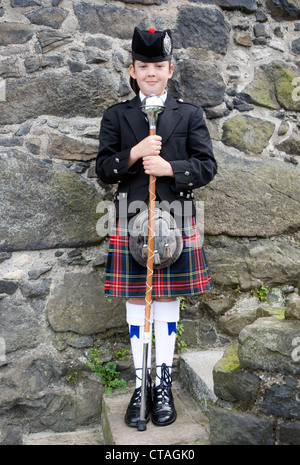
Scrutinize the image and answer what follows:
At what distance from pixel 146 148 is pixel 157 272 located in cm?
56

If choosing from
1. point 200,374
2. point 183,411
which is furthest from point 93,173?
point 183,411

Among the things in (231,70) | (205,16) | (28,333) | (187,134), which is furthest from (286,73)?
(28,333)

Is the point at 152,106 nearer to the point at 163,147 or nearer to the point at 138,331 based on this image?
the point at 163,147

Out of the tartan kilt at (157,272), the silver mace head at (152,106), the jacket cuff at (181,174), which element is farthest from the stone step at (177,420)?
the silver mace head at (152,106)

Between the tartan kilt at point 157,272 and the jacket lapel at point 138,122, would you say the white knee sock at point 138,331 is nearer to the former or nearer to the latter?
the tartan kilt at point 157,272

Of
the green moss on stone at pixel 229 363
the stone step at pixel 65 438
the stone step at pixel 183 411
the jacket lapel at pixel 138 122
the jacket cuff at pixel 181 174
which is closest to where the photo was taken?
the green moss on stone at pixel 229 363

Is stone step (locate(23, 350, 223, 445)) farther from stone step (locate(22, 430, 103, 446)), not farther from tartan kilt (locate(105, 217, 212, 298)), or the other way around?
tartan kilt (locate(105, 217, 212, 298))

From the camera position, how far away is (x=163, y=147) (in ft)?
7.27

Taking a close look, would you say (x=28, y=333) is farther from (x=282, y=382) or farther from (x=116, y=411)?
(x=282, y=382)

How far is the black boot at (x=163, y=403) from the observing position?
2.13 meters

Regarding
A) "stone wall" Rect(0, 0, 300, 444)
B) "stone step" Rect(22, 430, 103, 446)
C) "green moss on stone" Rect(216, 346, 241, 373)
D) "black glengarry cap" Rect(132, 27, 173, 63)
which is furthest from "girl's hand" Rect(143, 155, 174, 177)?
"stone step" Rect(22, 430, 103, 446)

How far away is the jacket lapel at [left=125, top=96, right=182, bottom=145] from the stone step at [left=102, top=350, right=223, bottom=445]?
3.67 feet
